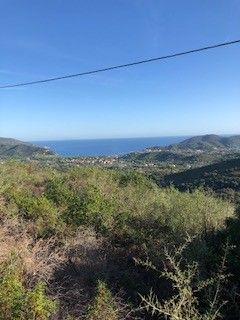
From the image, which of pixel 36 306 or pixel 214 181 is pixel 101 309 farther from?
pixel 214 181

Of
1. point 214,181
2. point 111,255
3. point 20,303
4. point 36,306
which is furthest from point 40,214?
point 214,181

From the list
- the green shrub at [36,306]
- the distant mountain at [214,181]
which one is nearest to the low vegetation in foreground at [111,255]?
the green shrub at [36,306]

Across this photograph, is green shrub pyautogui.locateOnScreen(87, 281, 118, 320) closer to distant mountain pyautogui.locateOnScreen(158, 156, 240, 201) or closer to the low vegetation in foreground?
the low vegetation in foreground

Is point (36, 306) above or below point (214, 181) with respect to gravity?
above

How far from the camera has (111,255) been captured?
46.1 feet

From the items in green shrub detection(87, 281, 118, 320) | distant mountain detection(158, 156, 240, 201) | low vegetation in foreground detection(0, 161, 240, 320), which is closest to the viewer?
green shrub detection(87, 281, 118, 320)

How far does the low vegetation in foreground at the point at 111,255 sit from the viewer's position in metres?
9.13

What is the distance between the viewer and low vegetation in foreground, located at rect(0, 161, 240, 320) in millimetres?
9133

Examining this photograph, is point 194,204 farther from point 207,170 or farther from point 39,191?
point 207,170

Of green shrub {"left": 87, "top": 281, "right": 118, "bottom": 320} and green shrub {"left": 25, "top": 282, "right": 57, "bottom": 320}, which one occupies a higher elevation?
green shrub {"left": 25, "top": 282, "right": 57, "bottom": 320}

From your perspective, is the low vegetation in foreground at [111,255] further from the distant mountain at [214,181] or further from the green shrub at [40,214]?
the distant mountain at [214,181]

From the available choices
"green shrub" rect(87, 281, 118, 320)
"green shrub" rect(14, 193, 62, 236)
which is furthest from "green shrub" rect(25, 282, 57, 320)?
"green shrub" rect(14, 193, 62, 236)

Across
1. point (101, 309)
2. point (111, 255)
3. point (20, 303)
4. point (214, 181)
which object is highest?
point (20, 303)

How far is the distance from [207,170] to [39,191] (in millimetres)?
46361
